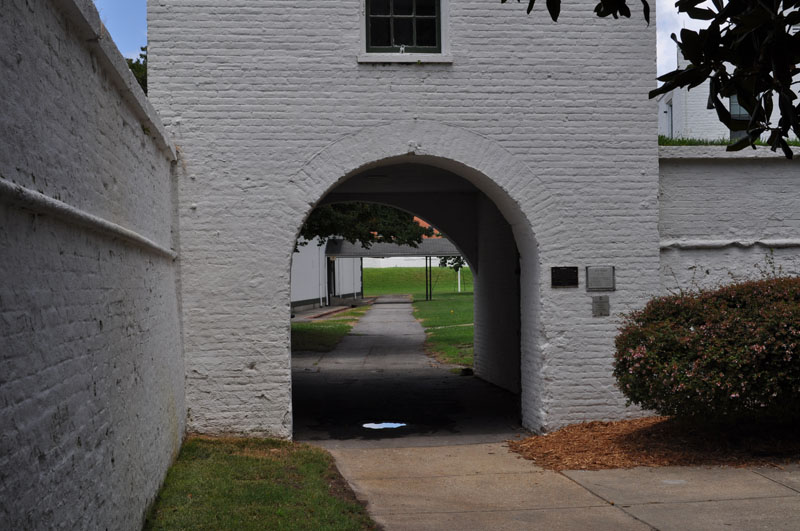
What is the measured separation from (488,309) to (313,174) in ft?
21.4

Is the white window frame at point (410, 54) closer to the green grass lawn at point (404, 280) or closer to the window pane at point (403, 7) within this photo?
the window pane at point (403, 7)

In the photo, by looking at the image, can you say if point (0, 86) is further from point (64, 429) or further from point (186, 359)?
point (186, 359)

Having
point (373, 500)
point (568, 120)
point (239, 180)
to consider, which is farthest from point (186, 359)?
point (568, 120)

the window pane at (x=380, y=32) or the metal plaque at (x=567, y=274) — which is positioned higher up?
the window pane at (x=380, y=32)

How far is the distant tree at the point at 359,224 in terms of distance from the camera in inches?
768

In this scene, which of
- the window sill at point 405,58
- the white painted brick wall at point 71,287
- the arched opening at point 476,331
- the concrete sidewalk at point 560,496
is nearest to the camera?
the white painted brick wall at point 71,287

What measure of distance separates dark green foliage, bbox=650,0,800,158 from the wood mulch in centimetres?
557

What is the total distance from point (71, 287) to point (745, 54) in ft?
10.6

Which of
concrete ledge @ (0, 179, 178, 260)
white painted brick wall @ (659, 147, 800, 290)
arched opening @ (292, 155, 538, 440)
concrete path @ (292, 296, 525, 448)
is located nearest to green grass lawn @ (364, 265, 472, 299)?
concrete path @ (292, 296, 525, 448)

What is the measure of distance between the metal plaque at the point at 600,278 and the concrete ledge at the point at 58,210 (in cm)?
545

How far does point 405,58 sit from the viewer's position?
388 inches

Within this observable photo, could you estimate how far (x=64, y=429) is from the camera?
13.2 ft

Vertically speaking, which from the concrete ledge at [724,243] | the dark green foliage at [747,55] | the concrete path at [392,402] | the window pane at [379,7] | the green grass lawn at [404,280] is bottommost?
the concrete path at [392,402]

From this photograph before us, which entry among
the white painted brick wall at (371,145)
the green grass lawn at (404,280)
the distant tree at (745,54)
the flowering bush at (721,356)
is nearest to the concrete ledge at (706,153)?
the white painted brick wall at (371,145)
